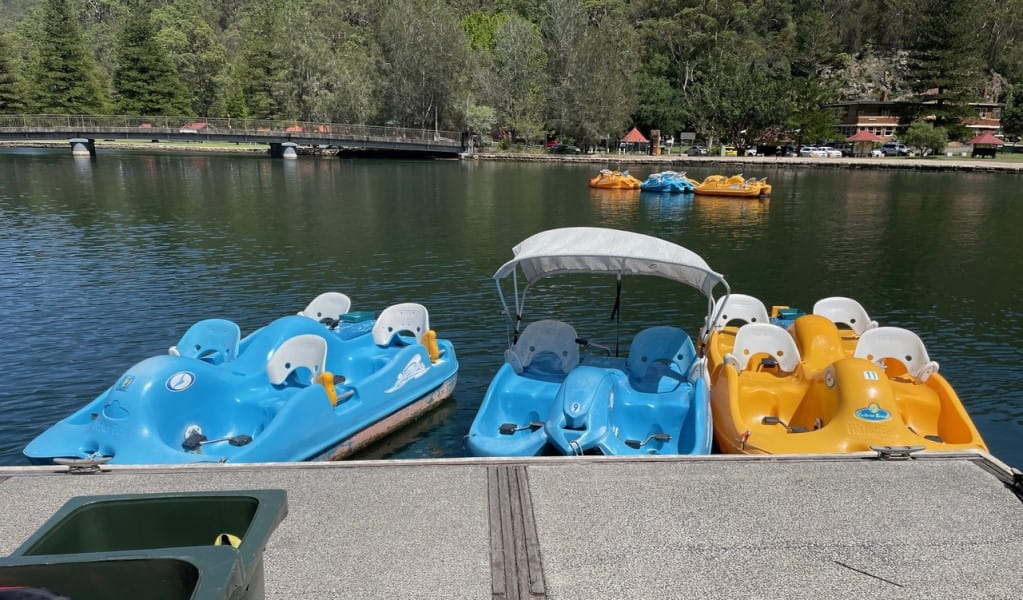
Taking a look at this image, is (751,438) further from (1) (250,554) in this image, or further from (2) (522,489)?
(1) (250,554)

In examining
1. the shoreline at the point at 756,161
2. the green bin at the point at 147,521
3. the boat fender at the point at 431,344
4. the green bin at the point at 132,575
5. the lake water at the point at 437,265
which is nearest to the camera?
the green bin at the point at 132,575

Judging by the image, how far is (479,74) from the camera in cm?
8025

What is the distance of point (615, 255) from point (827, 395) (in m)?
3.66

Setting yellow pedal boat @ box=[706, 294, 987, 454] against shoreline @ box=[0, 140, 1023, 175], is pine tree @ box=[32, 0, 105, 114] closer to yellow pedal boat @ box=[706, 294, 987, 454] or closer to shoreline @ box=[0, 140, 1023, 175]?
shoreline @ box=[0, 140, 1023, 175]

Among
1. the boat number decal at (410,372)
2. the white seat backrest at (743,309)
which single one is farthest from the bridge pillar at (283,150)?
the white seat backrest at (743,309)

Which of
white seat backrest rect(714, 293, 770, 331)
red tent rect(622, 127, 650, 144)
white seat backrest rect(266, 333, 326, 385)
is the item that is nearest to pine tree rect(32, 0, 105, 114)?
red tent rect(622, 127, 650, 144)

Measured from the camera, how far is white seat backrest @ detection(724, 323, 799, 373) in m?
11.6

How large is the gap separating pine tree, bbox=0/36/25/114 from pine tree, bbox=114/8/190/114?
1016cm

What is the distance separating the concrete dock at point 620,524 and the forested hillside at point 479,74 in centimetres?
7526

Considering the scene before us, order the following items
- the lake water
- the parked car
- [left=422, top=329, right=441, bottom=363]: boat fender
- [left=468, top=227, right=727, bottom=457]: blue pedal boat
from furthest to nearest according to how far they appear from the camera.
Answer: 1. the parked car
2. the lake water
3. [left=422, top=329, right=441, bottom=363]: boat fender
4. [left=468, top=227, right=727, bottom=457]: blue pedal boat

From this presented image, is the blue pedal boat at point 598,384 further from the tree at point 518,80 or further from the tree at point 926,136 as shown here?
the tree at point 926,136

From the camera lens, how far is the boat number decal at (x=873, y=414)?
29.5ft

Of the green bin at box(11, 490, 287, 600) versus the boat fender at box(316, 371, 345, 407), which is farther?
the boat fender at box(316, 371, 345, 407)

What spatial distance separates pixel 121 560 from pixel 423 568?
9.10 feet
